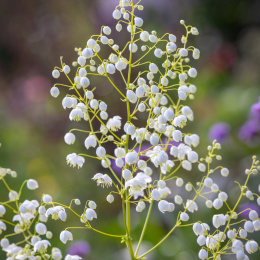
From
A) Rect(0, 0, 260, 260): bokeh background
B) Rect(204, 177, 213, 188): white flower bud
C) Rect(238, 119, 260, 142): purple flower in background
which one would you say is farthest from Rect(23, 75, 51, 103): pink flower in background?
Rect(204, 177, 213, 188): white flower bud

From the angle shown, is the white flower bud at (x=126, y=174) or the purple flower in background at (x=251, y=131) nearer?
the white flower bud at (x=126, y=174)

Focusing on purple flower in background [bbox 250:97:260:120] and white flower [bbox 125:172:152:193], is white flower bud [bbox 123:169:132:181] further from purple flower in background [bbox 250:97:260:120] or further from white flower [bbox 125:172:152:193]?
purple flower in background [bbox 250:97:260:120]

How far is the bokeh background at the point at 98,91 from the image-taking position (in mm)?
1460

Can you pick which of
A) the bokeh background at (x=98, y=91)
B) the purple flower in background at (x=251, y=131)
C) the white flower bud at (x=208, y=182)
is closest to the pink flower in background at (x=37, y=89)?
→ the bokeh background at (x=98, y=91)

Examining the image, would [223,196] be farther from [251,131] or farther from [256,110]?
[251,131]

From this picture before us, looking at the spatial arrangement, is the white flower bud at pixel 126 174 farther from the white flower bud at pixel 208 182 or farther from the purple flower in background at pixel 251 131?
the purple flower in background at pixel 251 131

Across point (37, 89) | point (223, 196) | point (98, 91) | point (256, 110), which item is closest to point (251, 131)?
point (256, 110)

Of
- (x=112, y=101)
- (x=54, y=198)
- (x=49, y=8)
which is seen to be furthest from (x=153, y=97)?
(x=49, y=8)

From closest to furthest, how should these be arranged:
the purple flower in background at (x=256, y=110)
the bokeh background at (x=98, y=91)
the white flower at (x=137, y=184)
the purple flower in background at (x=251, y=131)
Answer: the white flower at (x=137, y=184) < the purple flower in background at (x=256, y=110) < the purple flower in background at (x=251, y=131) < the bokeh background at (x=98, y=91)

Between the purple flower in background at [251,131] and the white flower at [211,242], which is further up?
the purple flower in background at [251,131]

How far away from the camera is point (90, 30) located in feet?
8.79

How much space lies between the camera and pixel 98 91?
2314 mm

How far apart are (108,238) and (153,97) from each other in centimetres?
92

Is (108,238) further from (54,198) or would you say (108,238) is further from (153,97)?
(153,97)
